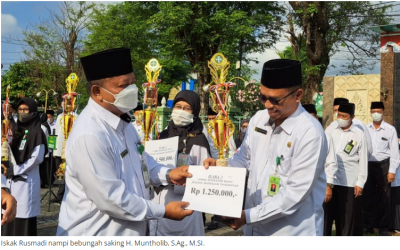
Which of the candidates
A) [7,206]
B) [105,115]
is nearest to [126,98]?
[105,115]

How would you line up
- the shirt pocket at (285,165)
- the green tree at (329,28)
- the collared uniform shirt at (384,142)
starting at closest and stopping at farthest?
the shirt pocket at (285,165)
the collared uniform shirt at (384,142)
the green tree at (329,28)

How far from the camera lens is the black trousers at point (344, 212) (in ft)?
21.6

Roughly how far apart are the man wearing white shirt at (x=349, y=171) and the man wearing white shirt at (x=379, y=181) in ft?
4.84

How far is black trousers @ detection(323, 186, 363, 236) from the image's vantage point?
259 inches

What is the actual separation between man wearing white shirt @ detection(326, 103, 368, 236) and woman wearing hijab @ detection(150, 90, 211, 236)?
2.83 metres

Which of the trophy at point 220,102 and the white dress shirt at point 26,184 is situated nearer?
the trophy at point 220,102

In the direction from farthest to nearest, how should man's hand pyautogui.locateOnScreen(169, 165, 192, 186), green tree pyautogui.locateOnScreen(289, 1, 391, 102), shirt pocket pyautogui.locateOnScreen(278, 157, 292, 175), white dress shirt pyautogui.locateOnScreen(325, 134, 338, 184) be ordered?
green tree pyautogui.locateOnScreen(289, 1, 391, 102) < white dress shirt pyautogui.locateOnScreen(325, 134, 338, 184) < man's hand pyautogui.locateOnScreen(169, 165, 192, 186) < shirt pocket pyautogui.locateOnScreen(278, 157, 292, 175)

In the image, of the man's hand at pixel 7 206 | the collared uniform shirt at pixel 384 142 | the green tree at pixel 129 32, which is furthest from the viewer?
the green tree at pixel 129 32

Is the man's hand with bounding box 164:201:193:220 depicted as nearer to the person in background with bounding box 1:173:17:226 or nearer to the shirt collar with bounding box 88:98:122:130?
the shirt collar with bounding box 88:98:122:130

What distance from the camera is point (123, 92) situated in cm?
271

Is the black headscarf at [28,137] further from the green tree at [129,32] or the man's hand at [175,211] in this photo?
the green tree at [129,32]

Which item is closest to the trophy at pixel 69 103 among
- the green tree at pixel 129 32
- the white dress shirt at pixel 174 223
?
the white dress shirt at pixel 174 223

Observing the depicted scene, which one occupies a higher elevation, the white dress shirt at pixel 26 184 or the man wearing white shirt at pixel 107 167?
the man wearing white shirt at pixel 107 167

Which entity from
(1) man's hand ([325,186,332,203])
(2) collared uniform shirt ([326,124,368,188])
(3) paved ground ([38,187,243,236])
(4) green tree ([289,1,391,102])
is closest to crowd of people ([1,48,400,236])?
(1) man's hand ([325,186,332,203])
